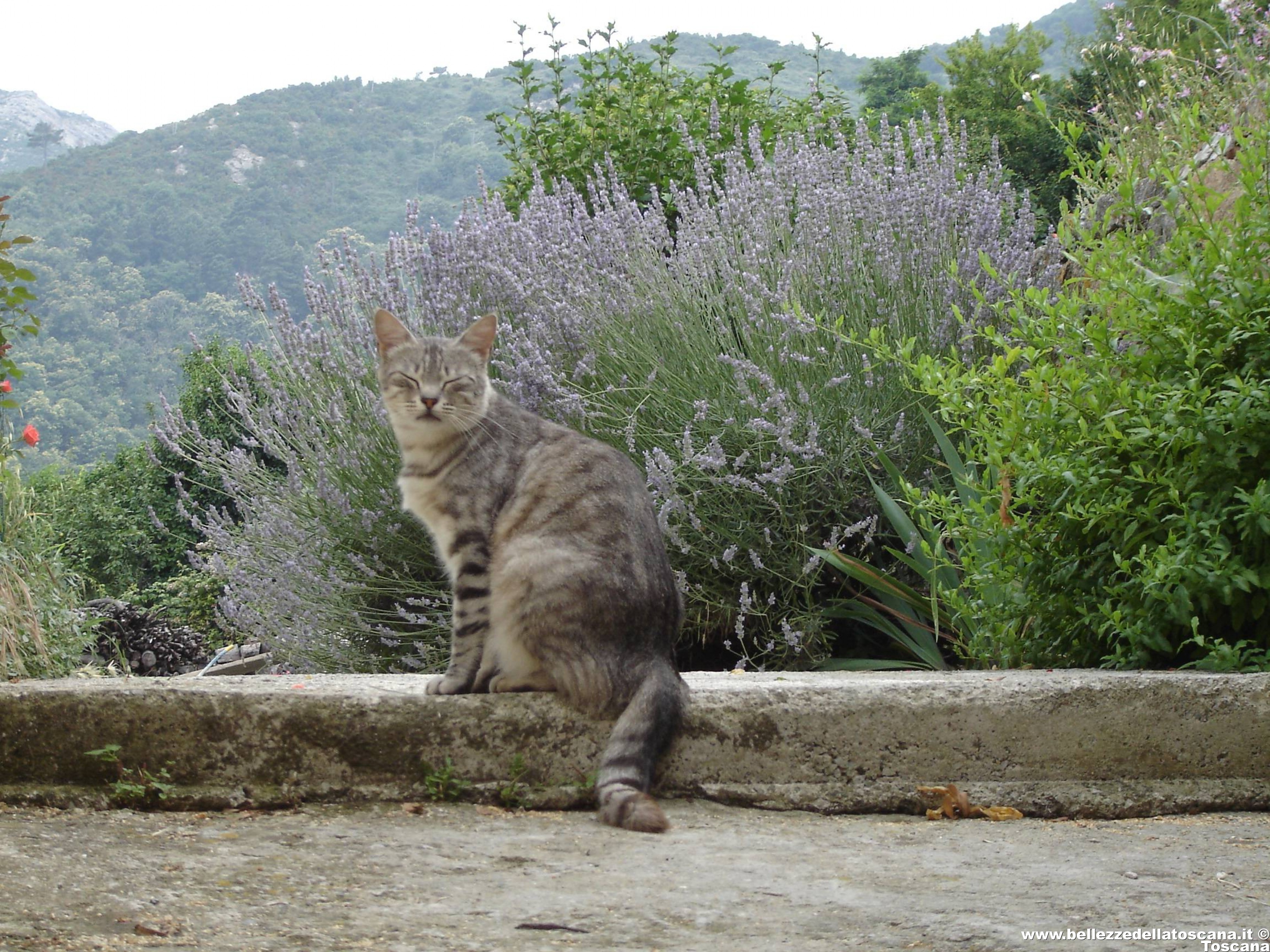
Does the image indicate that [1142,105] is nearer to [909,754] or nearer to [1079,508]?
[1079,508]

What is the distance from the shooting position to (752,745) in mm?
2520

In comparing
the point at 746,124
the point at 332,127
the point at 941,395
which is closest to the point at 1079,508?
the point at 941,395

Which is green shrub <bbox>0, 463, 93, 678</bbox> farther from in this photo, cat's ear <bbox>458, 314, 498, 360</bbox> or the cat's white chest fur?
cat's ear <bbox>458, 314, 498, 360</bbox>

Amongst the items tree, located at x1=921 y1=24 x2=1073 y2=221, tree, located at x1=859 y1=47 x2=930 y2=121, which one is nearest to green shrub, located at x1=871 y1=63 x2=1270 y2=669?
tree, located at x1=921 y1=24 x2=1073 y2=221

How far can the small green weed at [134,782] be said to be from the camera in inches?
95.4

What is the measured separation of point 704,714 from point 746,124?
4956 millimetres

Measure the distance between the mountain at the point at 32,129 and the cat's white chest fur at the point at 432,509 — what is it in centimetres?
3413

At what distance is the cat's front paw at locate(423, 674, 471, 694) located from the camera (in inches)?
104

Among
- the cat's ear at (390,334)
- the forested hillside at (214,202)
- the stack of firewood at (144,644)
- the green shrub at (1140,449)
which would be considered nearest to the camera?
the green shrub at (1140,449)

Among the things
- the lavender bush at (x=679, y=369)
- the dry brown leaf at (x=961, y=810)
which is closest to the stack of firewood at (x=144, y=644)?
the lavender bush at (x=679, y=369)

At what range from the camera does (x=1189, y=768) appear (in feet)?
8.13

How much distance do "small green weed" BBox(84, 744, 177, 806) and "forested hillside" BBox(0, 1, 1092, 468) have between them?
17066 millimetres

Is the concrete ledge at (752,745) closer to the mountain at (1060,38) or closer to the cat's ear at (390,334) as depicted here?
the cat's ear at (390,334)

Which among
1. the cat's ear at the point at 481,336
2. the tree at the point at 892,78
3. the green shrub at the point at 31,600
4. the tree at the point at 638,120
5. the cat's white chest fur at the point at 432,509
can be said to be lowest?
the green shrub at the point at 31,600
